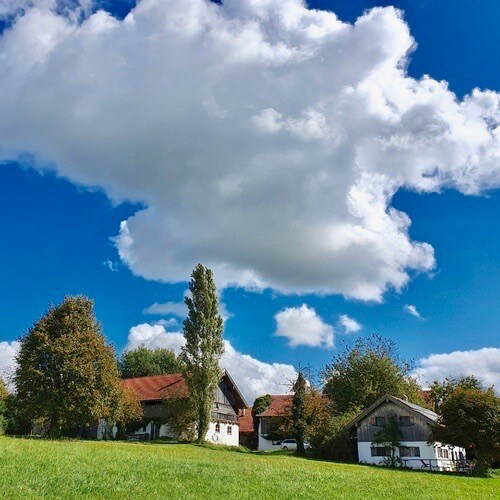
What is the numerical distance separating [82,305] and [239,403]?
3341 cm

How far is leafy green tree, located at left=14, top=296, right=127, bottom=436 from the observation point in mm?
45312

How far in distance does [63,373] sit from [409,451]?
3639cm

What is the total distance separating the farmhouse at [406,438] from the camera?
173ft

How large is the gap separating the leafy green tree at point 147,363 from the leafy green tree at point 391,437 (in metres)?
52.9

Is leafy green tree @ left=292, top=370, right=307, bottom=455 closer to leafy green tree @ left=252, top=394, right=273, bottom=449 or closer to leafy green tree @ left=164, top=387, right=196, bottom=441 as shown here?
leafy green tree @ left=164, top=387, right=196, bottom=441

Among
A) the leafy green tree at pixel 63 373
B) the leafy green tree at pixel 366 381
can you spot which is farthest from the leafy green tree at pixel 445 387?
the leafy green tree at pixel 63 373

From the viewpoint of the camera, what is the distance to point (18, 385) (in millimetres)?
45906

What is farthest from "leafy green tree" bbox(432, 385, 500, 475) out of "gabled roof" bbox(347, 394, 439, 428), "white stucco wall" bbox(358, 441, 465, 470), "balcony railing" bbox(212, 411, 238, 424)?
"balcony railing" bbox(212, 411, 238, 424)

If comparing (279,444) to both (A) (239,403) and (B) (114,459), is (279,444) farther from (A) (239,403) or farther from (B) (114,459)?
(B) (114,459)

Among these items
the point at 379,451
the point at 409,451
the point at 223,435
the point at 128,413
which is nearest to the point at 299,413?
the point at 379,451

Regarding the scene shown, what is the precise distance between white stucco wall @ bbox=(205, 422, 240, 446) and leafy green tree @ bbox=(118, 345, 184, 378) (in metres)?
29.2

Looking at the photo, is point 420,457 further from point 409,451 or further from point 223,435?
point 223,435

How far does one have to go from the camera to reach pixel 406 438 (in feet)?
179

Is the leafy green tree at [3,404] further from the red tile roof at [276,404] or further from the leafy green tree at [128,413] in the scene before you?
the red tile roof at [276,404]
